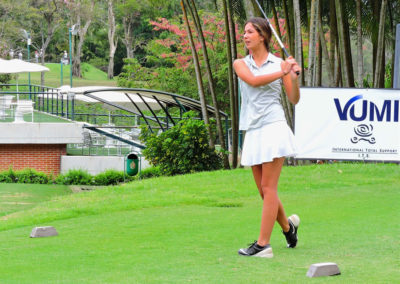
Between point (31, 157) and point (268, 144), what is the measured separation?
23251mm

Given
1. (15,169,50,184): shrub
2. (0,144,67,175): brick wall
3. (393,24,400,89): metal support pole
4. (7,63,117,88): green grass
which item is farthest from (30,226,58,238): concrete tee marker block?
(7,63,117,88): green grass

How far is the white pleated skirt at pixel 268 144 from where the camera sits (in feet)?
18.4

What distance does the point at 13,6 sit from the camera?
181 ft

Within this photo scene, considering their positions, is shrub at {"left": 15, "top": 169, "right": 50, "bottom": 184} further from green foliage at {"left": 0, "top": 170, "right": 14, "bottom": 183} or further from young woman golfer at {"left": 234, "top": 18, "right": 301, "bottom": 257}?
young woman golfer at {"left": 234, "top": 18, "right": 301, "bottom": 257}

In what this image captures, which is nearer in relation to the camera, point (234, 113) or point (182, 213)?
point (182, 213)

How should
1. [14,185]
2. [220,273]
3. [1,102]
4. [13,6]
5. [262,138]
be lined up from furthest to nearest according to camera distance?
[13,6] < [1,102] < [14,185] < [262,138] < [220,273]

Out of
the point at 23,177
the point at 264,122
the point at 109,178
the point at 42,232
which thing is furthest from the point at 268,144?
the point at 23,177

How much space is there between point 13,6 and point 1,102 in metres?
27.0

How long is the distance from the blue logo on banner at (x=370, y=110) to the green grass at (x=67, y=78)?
46.5 m

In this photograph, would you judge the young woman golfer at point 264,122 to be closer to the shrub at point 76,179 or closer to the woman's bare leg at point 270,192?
the woman's bare leg at point 270,192

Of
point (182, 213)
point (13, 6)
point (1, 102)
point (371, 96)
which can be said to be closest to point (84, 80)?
point (13, 6)

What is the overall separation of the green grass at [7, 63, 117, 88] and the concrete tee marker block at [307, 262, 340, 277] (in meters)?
55.7

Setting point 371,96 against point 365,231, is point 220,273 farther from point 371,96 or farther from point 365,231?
point 371,96

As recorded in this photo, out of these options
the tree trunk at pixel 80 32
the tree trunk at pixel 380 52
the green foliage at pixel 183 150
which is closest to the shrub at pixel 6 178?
the green foliage at pixel 183 150
